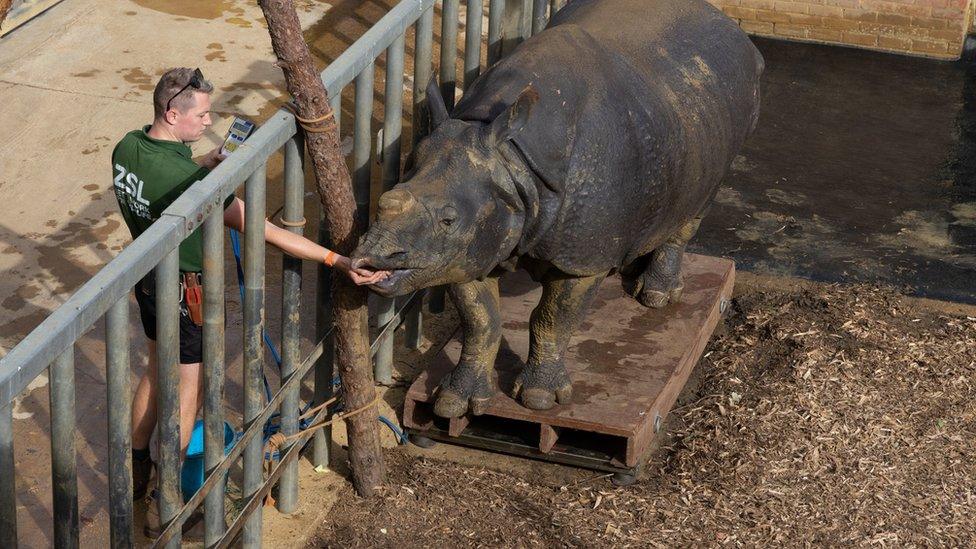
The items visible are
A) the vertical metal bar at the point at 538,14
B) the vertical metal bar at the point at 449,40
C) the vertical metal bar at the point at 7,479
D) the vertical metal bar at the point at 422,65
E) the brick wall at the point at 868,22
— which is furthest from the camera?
the brick wall at the point at 868,22

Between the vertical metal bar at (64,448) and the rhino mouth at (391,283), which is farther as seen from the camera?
the rhino mouth at (391,283)

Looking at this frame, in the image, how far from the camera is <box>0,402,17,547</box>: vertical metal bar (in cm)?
342

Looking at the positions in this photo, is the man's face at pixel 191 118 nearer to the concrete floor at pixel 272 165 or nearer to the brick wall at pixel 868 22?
the concrete floor at pixel 272 165

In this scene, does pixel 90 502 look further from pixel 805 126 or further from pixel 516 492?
pixel 805 126

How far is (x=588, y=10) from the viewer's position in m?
6.34

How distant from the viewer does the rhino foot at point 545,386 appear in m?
5.68

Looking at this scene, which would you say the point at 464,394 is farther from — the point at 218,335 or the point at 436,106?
the point at 218,335

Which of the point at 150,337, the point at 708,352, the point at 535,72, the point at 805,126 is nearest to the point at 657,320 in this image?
the point at 708,352

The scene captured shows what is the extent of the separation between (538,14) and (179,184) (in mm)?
2925

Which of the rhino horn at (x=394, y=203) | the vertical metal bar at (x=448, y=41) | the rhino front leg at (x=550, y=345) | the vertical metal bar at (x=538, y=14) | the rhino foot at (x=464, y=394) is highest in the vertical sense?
the rhino horn at (x=394, y=203)

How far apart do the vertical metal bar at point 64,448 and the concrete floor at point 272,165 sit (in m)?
1.44

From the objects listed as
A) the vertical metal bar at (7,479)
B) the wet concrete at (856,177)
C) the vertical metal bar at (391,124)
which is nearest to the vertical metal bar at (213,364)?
the vertical metal bar at (7,479)

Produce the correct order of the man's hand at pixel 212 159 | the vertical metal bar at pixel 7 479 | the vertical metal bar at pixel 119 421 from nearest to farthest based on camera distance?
the vertical metal bar at pixel 7 479, the vertical metal bar at pixel 119 421, the man's hand at pixel 212 159

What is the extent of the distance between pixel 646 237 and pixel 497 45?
158 cm
